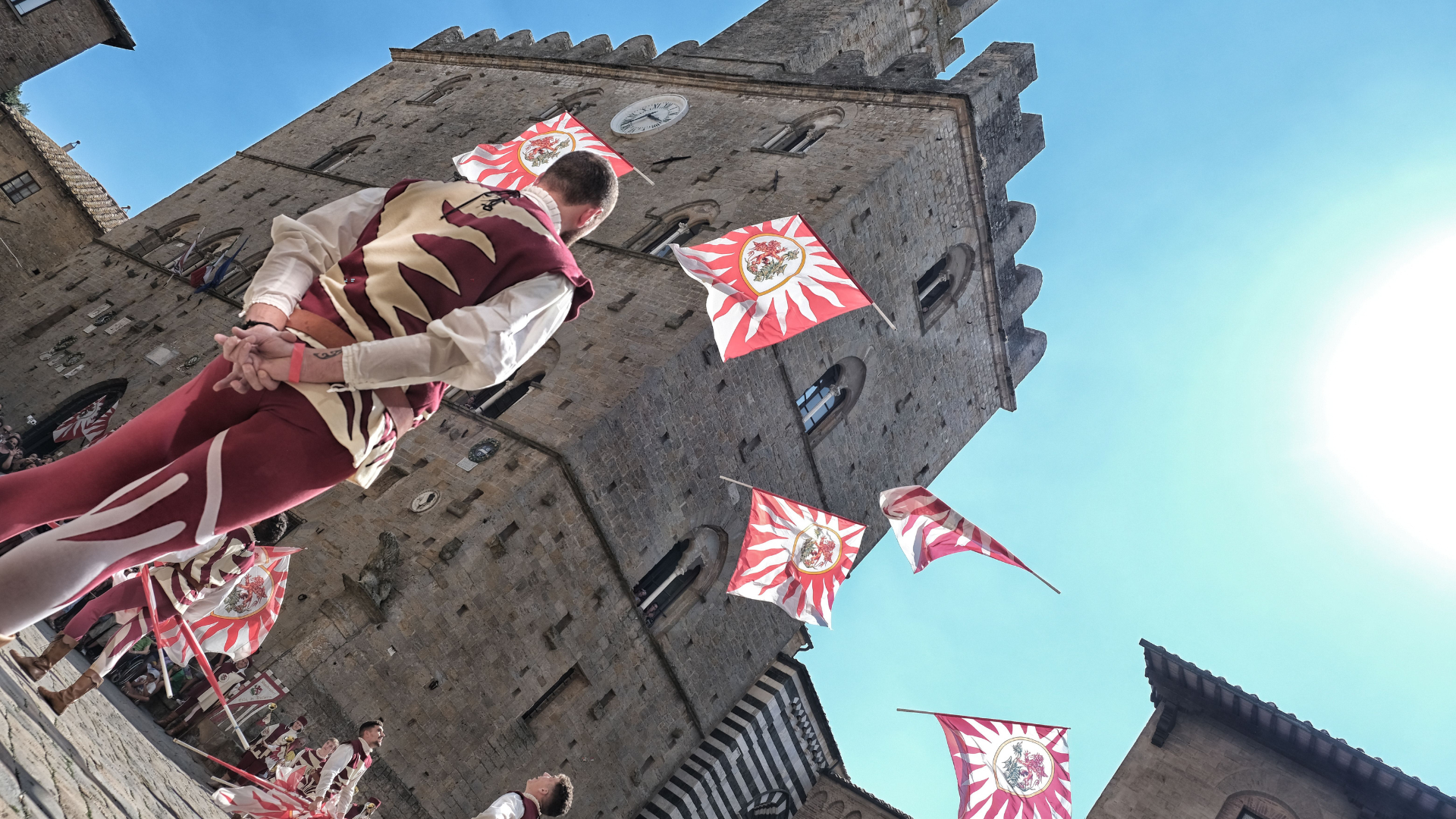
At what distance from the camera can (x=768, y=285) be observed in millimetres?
10633

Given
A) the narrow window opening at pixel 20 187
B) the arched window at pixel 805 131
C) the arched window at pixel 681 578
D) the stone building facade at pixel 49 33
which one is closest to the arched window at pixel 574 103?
the arched window at pixel 805 131

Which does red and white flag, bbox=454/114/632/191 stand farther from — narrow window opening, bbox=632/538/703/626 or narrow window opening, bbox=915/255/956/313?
narrow window opening, bbox=915/255/956/313

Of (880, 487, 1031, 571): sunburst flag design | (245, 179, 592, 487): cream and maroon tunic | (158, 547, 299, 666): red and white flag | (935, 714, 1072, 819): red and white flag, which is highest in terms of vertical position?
(880, 487, 1031, 571): sunburst flag design

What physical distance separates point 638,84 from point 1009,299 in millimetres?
8738

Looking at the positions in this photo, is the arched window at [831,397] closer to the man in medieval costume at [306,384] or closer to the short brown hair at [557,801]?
the short brown hair at [557,801]

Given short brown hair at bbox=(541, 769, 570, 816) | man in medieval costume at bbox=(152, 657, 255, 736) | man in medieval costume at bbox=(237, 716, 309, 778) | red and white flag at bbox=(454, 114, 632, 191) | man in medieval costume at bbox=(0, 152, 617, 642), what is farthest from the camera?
red and white flag at bbox=(454, 114, 632, 191)

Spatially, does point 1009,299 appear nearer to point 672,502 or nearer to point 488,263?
point 672,502

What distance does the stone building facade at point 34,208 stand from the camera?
22016mm

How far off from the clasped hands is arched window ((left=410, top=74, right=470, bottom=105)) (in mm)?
20117

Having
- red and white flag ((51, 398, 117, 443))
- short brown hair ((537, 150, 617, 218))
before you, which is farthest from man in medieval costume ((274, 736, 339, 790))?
red and white flag ((51, 398, 117, 443))

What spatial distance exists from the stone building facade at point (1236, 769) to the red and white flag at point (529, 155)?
477 inches

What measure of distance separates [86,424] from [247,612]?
7870mm

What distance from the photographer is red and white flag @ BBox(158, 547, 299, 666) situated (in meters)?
8.95

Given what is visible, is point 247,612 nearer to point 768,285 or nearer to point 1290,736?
point 768,285
